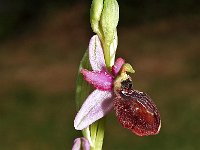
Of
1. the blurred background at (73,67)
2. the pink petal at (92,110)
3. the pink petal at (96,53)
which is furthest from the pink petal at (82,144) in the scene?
the blurred background at (73,67)

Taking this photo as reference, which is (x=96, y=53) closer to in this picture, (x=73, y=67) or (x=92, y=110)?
(x=92, y=110)

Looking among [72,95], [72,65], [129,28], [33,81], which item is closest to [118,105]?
[72,95]

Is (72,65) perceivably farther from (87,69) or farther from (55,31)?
(87,69)

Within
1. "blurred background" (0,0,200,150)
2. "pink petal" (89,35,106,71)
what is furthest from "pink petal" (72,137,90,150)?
"blurred background" (0,0,200,150)

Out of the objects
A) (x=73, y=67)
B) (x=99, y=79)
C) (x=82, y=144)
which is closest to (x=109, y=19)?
(x=99, y=79)

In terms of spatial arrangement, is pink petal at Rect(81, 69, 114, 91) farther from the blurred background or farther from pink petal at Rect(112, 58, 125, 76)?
the blurred background

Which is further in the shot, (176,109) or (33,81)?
(33,81)
